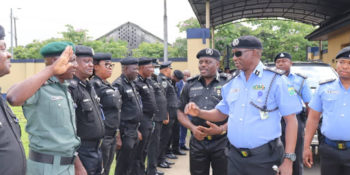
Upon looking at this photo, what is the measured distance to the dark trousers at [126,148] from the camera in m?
5.22

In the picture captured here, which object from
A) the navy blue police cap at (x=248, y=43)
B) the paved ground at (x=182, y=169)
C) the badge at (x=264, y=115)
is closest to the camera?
the badge at (x=264, y=115)

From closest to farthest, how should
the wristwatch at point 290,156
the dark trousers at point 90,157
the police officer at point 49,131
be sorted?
the police officer at point 49,131
the wristwatch at point 290,156
the dark trousers at point 90,157

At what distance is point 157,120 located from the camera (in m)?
6.61

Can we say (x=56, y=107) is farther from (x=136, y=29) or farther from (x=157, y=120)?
(x=136, y=29)

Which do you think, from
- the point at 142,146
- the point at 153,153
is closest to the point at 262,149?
the point at 142,146

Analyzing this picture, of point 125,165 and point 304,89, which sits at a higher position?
point 304,89

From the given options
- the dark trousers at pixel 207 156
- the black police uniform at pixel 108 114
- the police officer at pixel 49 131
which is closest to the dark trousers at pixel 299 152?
the dark trousers at pixel 207 156

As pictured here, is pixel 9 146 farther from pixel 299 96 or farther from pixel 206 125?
pixel 299 96

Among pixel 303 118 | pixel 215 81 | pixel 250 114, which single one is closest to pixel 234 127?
pixel 250 114

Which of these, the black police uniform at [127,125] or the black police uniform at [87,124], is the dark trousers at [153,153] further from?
the black police uniform at [87,124]

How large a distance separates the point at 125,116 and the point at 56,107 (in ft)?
8.20

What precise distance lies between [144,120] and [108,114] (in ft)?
4.56

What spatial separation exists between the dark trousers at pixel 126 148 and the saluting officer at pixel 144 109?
12.6 inches

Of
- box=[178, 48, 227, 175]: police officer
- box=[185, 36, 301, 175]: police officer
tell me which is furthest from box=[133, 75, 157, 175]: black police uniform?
box=[185, 36, 301, 175]: police officer
